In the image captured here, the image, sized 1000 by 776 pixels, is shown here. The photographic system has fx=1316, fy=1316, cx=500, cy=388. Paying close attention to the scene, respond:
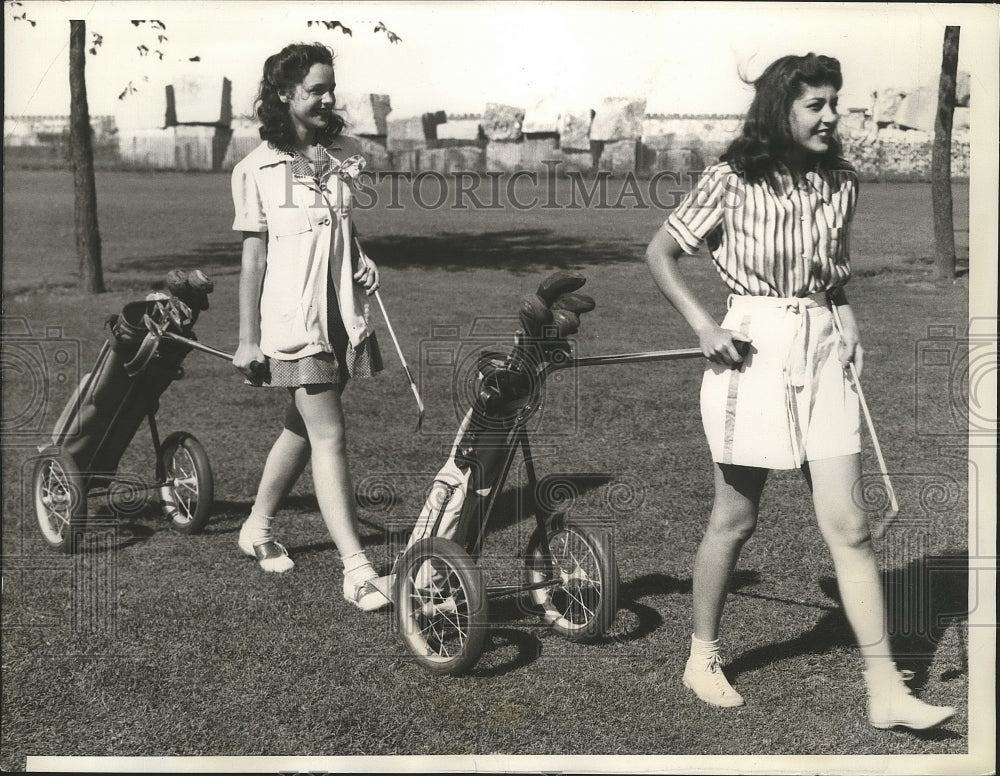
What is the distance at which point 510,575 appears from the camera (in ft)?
14.3

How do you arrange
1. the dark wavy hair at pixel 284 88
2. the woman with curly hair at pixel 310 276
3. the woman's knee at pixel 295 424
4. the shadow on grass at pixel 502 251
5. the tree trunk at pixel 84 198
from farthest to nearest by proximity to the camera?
the shadow on grass at pixel 502 251, the tree trunk at pixel 84 198, the woman's knee at pixel 295 424, the woman with curly hair at pixel 310 276, the dark wavy hair at pixel 284 88

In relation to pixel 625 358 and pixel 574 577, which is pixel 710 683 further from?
pixel 625 358

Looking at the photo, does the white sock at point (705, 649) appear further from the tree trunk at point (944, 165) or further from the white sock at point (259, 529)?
the tree trunk at point (944, 165)

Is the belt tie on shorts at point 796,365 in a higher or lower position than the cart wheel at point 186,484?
higher

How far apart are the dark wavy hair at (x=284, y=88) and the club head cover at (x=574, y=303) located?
0.95 meters

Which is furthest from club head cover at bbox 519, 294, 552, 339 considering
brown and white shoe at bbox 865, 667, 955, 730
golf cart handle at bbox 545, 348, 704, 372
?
brown and white shoe at bbox 865, 667, 955, 730

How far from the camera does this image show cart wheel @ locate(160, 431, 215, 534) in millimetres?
4770

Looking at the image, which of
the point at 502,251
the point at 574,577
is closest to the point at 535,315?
the point at 574,577

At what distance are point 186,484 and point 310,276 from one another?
1278 millimetres

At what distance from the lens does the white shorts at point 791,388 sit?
10.7 feet

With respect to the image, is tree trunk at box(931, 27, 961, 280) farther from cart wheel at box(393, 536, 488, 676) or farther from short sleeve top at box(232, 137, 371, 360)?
cart wheel at box(393, 536, 488, 676)

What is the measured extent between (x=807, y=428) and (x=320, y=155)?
1.74 meters

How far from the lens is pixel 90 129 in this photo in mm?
5754

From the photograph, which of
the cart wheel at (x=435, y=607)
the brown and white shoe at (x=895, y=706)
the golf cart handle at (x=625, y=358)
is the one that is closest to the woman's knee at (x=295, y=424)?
the cart wheel at (x=435, y=607)
